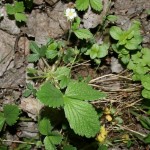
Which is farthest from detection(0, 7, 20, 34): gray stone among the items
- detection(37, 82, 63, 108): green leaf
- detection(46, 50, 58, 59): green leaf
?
detection(37, 82, 63, 108): green leaf

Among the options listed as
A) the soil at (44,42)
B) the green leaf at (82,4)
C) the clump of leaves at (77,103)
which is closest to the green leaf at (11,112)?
the soil at (44,42)

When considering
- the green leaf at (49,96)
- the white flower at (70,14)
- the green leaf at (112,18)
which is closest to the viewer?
the green leaf at (49,96)

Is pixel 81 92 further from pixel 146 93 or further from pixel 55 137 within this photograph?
pixel 146 93

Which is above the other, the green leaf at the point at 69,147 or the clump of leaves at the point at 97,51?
the clump of leaves at the point at 97,51

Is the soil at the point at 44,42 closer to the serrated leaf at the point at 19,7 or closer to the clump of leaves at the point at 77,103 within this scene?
the serrated leaf at the point at 19,7

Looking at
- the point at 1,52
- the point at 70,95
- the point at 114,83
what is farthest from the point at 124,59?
the point at 1,52

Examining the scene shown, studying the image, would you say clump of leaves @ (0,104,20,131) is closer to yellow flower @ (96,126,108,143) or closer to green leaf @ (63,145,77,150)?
green leaf @ (63,145,77,150)
